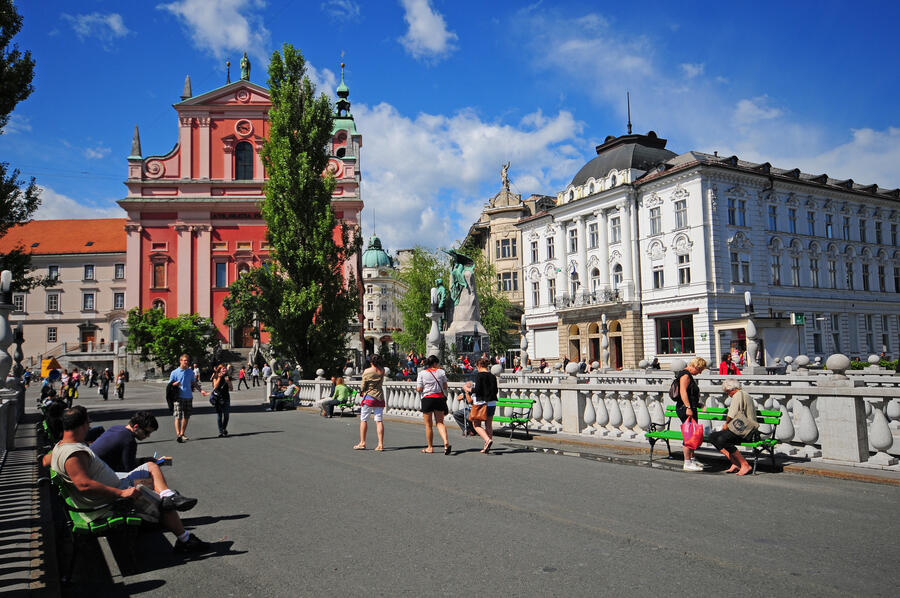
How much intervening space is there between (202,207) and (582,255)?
30.2m

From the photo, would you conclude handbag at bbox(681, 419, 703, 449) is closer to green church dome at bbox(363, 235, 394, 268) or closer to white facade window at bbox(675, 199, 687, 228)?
white facade window at bbox(675, 199, 687, 228)

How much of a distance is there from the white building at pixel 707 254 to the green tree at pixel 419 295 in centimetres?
969

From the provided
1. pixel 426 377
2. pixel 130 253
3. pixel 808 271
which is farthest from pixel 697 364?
pixel 130 253

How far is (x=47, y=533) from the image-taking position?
21.2ft

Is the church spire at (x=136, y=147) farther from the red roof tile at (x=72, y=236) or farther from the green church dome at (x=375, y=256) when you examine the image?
the green church dome at (x=375, y=256)

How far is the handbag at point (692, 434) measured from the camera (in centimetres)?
938

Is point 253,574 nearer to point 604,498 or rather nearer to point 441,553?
point 441,553

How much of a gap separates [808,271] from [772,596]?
49.0 m

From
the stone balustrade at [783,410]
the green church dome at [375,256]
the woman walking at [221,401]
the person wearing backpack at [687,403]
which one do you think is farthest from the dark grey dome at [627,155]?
the green church dome at [375,256]

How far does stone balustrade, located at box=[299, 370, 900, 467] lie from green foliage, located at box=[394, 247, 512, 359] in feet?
110

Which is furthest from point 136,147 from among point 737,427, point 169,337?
point 737,427

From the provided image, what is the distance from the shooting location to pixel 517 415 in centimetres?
1447

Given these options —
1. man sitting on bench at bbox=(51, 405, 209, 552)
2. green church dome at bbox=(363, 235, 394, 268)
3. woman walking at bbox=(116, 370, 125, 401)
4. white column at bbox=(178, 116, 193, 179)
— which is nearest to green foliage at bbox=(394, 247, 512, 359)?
white column at bbox=(178, 116, 193, 179)

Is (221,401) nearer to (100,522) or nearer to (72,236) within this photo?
(100,522)
